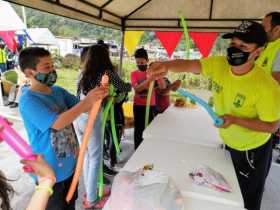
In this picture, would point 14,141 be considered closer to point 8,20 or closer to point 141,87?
point 141,87

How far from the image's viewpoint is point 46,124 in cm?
118

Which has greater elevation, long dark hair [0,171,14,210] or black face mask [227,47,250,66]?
black face mask [227,47,250,66]

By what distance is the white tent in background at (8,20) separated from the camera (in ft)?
14.8

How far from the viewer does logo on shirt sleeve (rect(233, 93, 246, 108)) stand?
4.17 feet

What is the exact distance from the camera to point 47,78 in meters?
1.31

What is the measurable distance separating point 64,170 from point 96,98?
494mm

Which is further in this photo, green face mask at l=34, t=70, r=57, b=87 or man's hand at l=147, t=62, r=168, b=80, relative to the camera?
man's hand at l=147, t=62, r=168, b=80

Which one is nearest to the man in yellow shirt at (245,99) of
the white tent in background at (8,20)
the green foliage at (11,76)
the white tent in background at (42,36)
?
the white tent in background at (8,20)

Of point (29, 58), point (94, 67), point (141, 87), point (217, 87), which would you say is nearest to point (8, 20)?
point (141, 87)

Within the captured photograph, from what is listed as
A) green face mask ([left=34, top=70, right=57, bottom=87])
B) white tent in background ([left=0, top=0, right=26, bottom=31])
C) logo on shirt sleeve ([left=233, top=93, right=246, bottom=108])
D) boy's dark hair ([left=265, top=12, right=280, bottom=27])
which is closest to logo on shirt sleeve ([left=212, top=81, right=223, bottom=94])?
logo on shirt sleeve ([left=233, top=93, right=246, bottom=108])

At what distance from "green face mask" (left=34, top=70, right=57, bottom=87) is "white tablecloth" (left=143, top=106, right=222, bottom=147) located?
734 millimetres

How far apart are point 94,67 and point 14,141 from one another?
→ 4.47 ft

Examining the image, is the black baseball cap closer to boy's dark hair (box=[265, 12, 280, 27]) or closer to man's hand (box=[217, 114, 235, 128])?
man's hand (box=[217, 114, 235, 128])

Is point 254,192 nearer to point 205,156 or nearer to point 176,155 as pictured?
point 205,156
